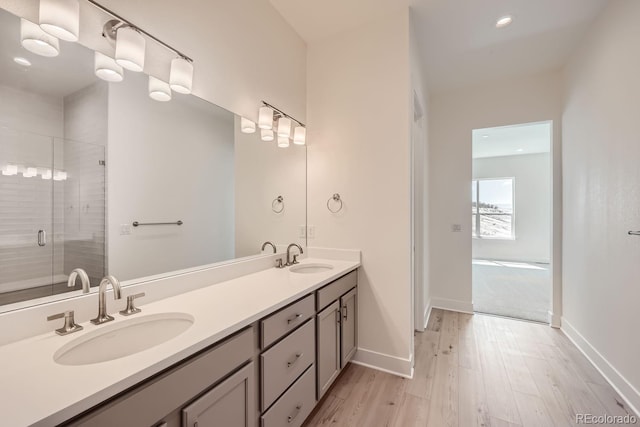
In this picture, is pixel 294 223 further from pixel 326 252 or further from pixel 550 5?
pixel 550 5

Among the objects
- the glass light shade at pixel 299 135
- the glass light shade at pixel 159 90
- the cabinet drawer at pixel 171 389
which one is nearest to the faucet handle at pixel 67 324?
the cabinet drawer at pixel 171 389

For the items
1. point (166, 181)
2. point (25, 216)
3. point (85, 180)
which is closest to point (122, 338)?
point (25, 216)

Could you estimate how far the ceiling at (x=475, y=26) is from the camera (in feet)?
6.74

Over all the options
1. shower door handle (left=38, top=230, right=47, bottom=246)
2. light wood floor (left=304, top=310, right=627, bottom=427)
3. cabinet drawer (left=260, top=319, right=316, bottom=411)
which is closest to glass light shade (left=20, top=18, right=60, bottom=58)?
shower door handle (left=38, top=230, right=47, bottom=246)

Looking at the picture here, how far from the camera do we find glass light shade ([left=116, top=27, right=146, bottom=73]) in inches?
45.1

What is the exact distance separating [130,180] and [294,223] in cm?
135

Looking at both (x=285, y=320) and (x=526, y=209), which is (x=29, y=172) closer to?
(x=285, y=320)

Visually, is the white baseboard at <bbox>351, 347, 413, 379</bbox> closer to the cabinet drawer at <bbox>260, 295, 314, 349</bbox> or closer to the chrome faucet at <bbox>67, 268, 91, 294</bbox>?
the cabinet drawer at <bbox>260, 295, 314, 349</bbox>

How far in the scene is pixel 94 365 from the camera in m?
0.74

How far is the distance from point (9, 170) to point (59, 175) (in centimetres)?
13

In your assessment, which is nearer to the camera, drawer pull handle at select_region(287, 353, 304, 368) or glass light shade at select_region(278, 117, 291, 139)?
drawer pull handle at select_region(287, 353, 304, 368)

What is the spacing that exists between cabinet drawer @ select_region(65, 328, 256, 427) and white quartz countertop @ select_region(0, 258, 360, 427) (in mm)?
37

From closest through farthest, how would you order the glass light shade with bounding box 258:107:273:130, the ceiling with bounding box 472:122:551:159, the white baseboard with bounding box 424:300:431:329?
1. the glass light shade with bounding box 258:107:273:130
2. the white baseboard with bounding box 424:300:431:329
3. the ceiling with bounding box 472:122:551:159

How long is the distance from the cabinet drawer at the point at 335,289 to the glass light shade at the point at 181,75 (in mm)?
1405
